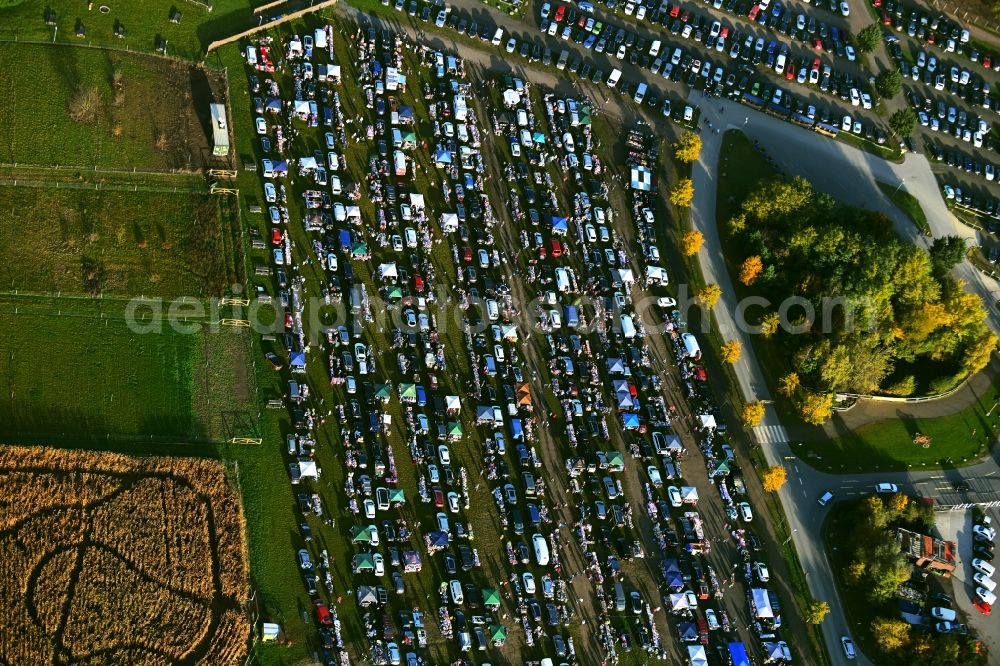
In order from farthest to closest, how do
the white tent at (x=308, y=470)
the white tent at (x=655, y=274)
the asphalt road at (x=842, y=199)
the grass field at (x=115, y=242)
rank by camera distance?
the white tent at (x=655, y=274), the asphalt road at (x=842, y=199), the grass field at (x=115, y=242), the white tent at (x=308, y=470)

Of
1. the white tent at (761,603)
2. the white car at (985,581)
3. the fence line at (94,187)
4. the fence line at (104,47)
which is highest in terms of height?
the fence line at (104,47)

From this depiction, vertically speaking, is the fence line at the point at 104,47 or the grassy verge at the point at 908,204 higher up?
the grassy verge at the point at 908,204

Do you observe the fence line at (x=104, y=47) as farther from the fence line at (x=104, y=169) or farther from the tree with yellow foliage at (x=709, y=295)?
the tree with yellow foliage at (x=709, y=295)

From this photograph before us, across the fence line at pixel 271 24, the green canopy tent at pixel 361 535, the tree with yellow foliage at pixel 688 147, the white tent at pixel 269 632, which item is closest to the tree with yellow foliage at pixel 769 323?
the tree with yellow foliage at pixel 688 147

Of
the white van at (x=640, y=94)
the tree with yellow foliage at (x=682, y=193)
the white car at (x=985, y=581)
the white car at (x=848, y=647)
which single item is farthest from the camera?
the white van at (x=640, y=94)

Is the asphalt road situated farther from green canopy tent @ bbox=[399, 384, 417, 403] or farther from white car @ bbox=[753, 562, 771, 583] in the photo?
green canopy tent @ bbox=[399, 384, 417, 403]

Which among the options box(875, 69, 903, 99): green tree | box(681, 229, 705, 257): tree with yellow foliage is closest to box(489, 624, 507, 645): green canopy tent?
box(681, 229, 705, 257): tree with yellow foliage

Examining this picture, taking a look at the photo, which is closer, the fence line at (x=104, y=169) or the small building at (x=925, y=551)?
the small building at (x=925, y=551)
